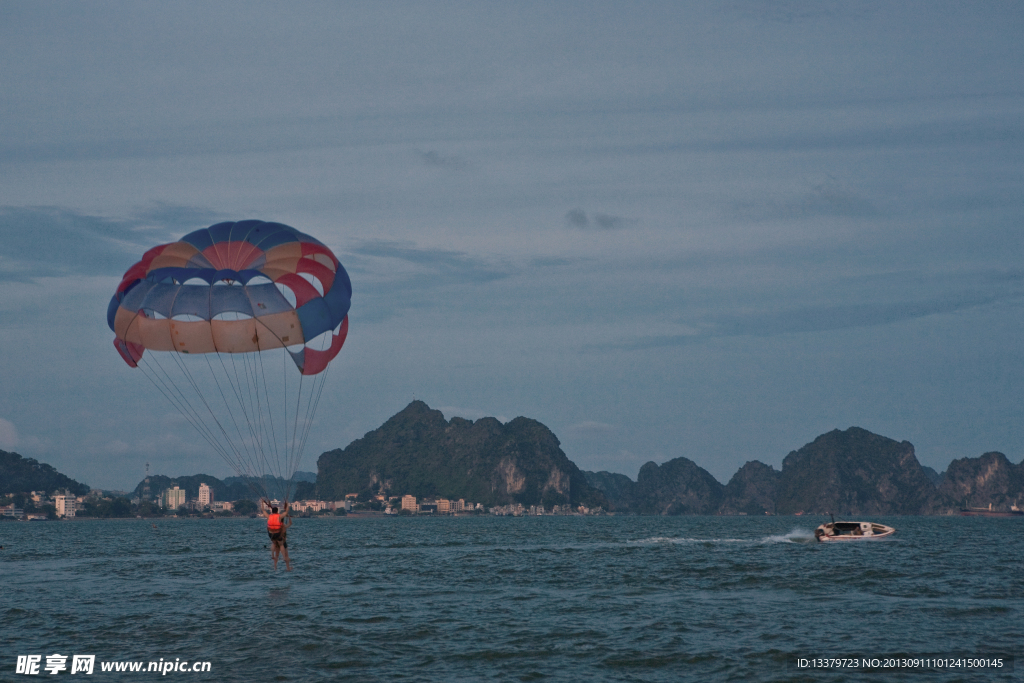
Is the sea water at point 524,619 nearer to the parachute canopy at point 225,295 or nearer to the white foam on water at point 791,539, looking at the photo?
the parachute canopy at point 225,295

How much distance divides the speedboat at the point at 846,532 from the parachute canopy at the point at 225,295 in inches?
2188

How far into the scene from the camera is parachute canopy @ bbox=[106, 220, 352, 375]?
86.9 feet

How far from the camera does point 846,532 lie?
245 feet

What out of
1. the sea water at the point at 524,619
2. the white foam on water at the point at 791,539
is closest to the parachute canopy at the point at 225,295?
the sea water at the point at 524,619

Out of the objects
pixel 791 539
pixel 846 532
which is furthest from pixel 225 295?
pixel 791 539

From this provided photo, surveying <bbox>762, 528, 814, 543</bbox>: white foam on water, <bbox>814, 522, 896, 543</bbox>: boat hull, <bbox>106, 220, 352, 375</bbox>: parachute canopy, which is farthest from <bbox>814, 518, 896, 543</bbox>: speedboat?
<bbox>106, 220, 352, 375</bbox>: parachute canopy

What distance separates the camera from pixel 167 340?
27469 mm

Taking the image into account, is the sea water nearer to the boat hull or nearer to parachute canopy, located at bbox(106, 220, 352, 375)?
parachute canopy, located at bbox(106, 220, 352, 375)

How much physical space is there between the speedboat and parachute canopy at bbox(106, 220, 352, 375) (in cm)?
5557

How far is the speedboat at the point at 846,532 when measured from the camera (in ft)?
240

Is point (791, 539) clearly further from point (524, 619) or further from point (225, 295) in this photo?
point (225, 295)

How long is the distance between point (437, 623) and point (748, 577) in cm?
1895

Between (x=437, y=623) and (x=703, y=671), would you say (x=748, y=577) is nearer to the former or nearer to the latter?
(x=437, y=623)

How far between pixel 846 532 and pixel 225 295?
61725 millimetres
